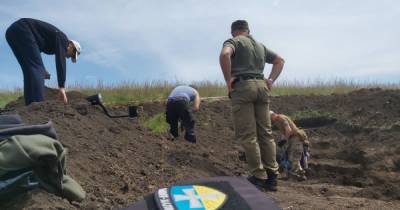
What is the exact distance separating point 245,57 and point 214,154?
2943mm

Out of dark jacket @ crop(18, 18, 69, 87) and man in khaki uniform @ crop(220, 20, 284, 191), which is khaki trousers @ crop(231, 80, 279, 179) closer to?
man in khaki uniform @ crop(220, 20, 284, 191)

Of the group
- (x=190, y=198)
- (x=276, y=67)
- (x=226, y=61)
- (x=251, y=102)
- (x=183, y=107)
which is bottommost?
(x=183, y=107)

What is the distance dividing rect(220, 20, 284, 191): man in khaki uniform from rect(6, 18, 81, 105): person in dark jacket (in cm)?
216

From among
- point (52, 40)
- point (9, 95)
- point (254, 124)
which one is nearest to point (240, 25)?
point (254, 124)

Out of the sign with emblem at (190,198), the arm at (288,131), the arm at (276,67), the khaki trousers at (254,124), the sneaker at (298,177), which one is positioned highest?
the arm at (276,67)

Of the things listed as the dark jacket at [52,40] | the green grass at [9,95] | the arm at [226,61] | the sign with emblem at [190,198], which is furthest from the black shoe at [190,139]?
the green grass at [9,95]

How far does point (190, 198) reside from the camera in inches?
83.9

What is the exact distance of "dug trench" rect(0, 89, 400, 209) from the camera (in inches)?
222

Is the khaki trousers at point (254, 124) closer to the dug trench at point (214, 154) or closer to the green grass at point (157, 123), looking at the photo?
the dug trench at point (214, 154)

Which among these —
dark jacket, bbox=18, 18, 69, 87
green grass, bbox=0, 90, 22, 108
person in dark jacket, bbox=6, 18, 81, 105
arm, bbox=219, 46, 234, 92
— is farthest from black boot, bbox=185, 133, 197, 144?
green grass, bbox=0, 90, 22, 108

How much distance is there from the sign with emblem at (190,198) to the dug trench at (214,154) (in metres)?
1.09

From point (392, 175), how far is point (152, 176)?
4.07m

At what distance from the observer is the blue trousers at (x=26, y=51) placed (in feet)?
22.9

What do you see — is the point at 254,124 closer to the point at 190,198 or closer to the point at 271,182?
the point at 271,182
